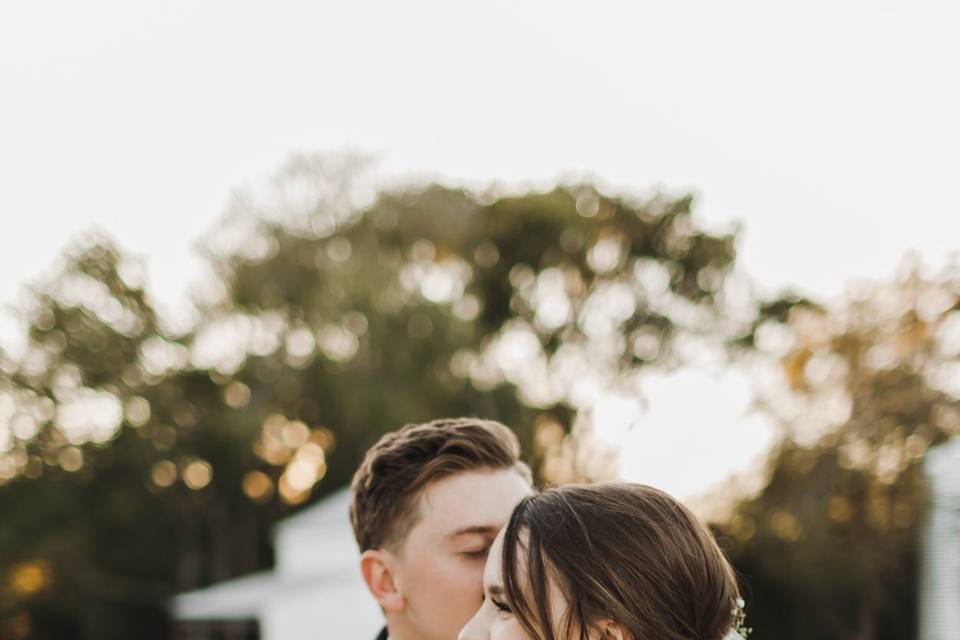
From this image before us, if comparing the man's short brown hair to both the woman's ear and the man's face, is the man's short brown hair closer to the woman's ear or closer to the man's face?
the man's face

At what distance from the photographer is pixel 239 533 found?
34.4m

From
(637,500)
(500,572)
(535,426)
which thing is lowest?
(535,426)

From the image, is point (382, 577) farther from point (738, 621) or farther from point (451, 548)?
point (738, 621)

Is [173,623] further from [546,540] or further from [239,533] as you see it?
[546,540]

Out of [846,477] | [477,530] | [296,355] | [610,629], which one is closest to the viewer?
[610,629]

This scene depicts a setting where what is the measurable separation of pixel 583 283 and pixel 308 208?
289 inches

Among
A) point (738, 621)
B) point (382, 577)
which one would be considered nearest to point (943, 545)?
point (382, 577)

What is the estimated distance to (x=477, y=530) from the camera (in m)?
2.99

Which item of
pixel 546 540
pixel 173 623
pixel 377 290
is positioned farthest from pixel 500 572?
pixel 173 623

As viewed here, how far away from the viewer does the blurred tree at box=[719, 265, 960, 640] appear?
71.8 feet

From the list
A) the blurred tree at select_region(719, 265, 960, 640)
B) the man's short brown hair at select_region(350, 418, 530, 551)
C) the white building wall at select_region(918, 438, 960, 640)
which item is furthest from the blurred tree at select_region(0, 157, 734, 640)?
the man's short brown hair at select_region(350, 418, 530, 551)

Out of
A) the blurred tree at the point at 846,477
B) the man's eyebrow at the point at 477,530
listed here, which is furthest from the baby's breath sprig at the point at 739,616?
the blurred tree at the point at 846,477

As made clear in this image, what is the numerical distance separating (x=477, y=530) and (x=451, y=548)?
8 cm

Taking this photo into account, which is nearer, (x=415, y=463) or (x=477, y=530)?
(x=477, y=530)
